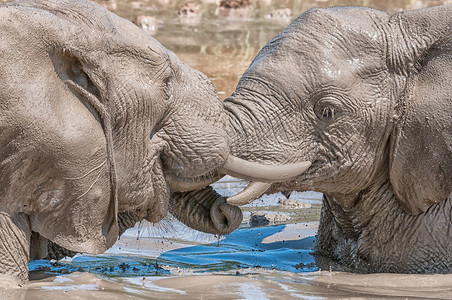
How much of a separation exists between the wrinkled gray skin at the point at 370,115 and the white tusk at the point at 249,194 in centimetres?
14

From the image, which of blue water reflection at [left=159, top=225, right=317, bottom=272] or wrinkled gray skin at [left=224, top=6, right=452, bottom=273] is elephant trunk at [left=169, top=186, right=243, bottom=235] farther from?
blue water reflection at [left=159, top=225, right=317, bottom=272]

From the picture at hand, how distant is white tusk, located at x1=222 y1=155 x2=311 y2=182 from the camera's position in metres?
5.25

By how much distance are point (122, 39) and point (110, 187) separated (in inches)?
28.1

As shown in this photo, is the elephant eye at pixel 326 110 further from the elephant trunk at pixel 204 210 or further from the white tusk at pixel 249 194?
the elephant trunk at pixel 204 210

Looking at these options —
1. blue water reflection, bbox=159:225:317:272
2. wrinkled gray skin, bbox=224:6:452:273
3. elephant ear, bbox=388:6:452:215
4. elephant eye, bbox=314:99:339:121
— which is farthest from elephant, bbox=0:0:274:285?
elephant ear, bbox=388:6:452:215

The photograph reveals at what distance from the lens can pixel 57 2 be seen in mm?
4648

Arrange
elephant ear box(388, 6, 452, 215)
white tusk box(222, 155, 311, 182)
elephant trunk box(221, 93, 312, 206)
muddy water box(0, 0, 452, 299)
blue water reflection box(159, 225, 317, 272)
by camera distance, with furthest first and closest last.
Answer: blue water reflection box(159, 225, 317, 272)
elephant ear box(388, 6, 452, 215)
elephant trunk box(221, 93, 312, 206)
white tusk box(222, 155, 311, 182)
muddy water box(0, 0, 452, 299)

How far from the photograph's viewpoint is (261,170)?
545 centimetres

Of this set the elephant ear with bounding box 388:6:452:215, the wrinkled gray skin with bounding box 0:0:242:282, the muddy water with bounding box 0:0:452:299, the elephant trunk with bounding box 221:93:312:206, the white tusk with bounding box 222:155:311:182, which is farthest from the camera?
the elephant ear with bounding box 388:6:452:215

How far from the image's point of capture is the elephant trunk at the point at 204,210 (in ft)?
17.8

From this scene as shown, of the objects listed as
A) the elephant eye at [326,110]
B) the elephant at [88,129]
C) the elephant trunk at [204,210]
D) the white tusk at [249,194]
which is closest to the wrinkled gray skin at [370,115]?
the elephant eye at [326,110]

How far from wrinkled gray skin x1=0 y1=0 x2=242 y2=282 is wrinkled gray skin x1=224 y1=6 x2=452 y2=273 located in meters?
0.50

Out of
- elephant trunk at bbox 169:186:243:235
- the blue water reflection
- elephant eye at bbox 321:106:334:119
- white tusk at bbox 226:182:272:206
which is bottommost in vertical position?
the blue water reflection

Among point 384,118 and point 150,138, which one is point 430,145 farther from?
point 150,138
